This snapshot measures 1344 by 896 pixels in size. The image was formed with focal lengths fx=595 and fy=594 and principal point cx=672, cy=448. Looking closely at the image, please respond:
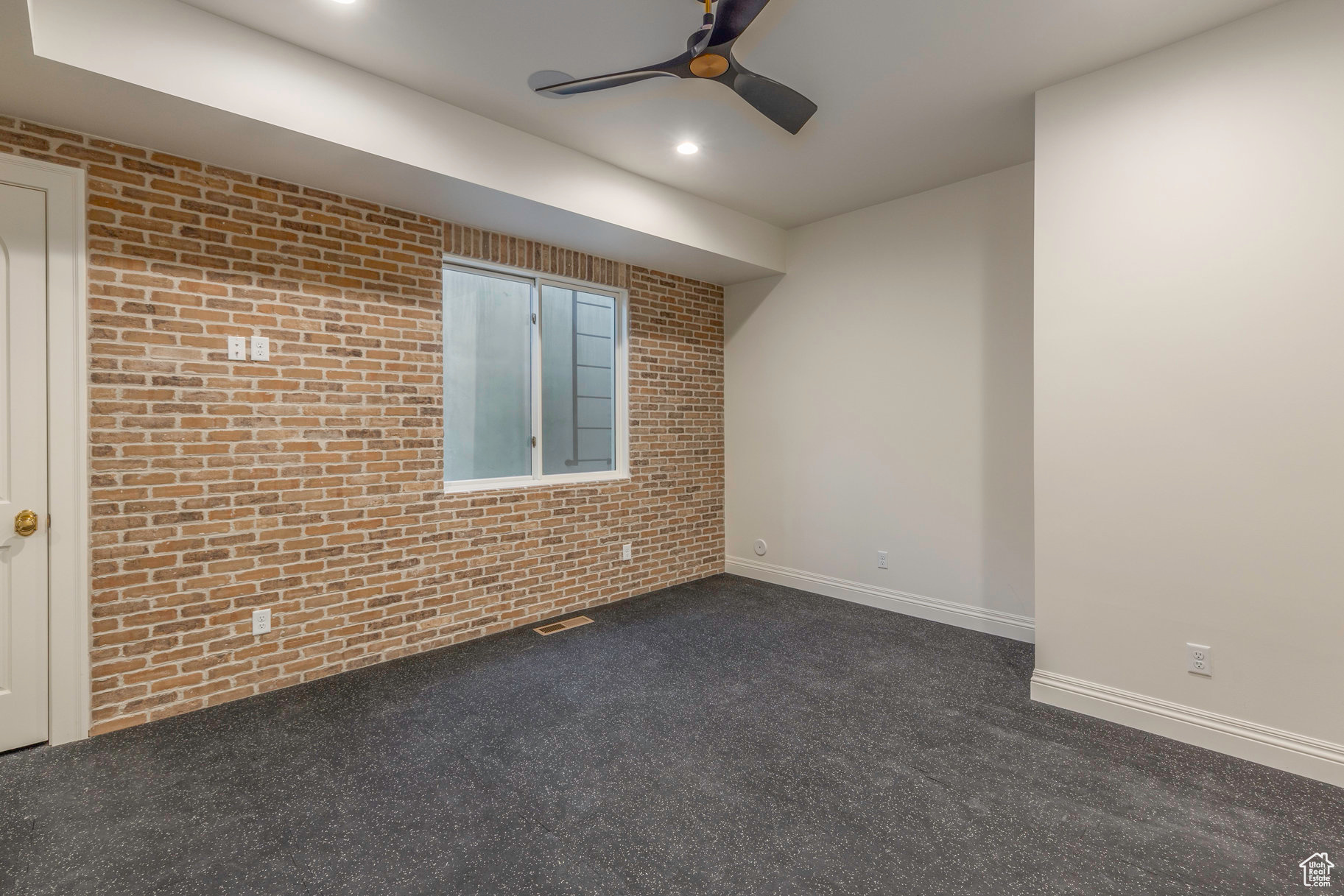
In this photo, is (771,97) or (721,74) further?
(771,97)

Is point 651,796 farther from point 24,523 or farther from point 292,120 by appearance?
point 292,120

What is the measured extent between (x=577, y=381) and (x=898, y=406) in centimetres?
228

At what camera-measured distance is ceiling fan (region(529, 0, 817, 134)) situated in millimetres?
2000

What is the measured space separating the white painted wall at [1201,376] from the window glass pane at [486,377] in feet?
9.76

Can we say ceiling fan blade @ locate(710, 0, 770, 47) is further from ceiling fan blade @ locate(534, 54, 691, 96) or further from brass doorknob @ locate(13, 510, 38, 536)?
brass doorknob @ locate(13, 510, 38, 536)

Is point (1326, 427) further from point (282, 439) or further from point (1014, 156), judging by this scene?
point (282, 439)

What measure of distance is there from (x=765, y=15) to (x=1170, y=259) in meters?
1.92

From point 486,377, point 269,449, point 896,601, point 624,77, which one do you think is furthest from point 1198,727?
point 269,449

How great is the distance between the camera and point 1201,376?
7.84 ft

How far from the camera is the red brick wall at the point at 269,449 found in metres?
2.49

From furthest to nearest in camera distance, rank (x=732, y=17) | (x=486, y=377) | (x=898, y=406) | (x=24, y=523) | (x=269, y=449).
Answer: (x=898, y=406) < (x=486, y=377) < (x=269, y=449) < (x=24, y=523) < (x=732, y=17)

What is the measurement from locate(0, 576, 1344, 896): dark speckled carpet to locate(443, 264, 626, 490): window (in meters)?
1.38

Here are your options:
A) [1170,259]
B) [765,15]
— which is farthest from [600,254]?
[1170,259]

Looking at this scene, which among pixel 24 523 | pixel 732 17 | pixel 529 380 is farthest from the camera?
pixel 529 380
